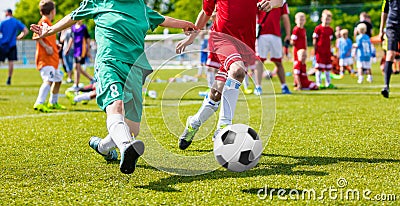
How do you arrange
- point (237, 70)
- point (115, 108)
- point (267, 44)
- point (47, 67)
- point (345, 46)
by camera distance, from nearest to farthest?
point (115, 108) → point (237, 70) → point (47, 67) → point (267, 44) → point (345, 46)

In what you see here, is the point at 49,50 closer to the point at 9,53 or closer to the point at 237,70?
the point at 237,70

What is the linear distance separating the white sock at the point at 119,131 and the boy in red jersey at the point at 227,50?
3.15ft

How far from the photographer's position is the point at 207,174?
4.50 meters

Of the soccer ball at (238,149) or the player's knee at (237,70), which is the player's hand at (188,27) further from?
the soccer ball at (238,149)

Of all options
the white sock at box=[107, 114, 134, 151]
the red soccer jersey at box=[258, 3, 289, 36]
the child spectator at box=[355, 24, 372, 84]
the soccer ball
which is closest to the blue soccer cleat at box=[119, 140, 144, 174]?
the white sock at box=[107, 114, 134, 151]

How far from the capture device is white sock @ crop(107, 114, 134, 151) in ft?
13.3

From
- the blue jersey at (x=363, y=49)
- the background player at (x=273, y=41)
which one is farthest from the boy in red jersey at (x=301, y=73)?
the blue jersey at (x=363, y=49)

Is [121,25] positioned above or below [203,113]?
above

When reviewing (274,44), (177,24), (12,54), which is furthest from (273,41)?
(12,54)

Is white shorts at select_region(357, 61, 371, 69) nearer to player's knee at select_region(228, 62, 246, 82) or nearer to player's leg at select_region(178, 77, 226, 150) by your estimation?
player's leg at select_region(178, 77, 226, 150)

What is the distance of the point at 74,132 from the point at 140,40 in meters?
2.74

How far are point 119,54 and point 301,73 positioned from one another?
10630mm

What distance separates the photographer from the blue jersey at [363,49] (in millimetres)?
18250

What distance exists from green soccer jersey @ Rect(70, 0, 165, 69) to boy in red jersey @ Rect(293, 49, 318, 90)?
997cm
